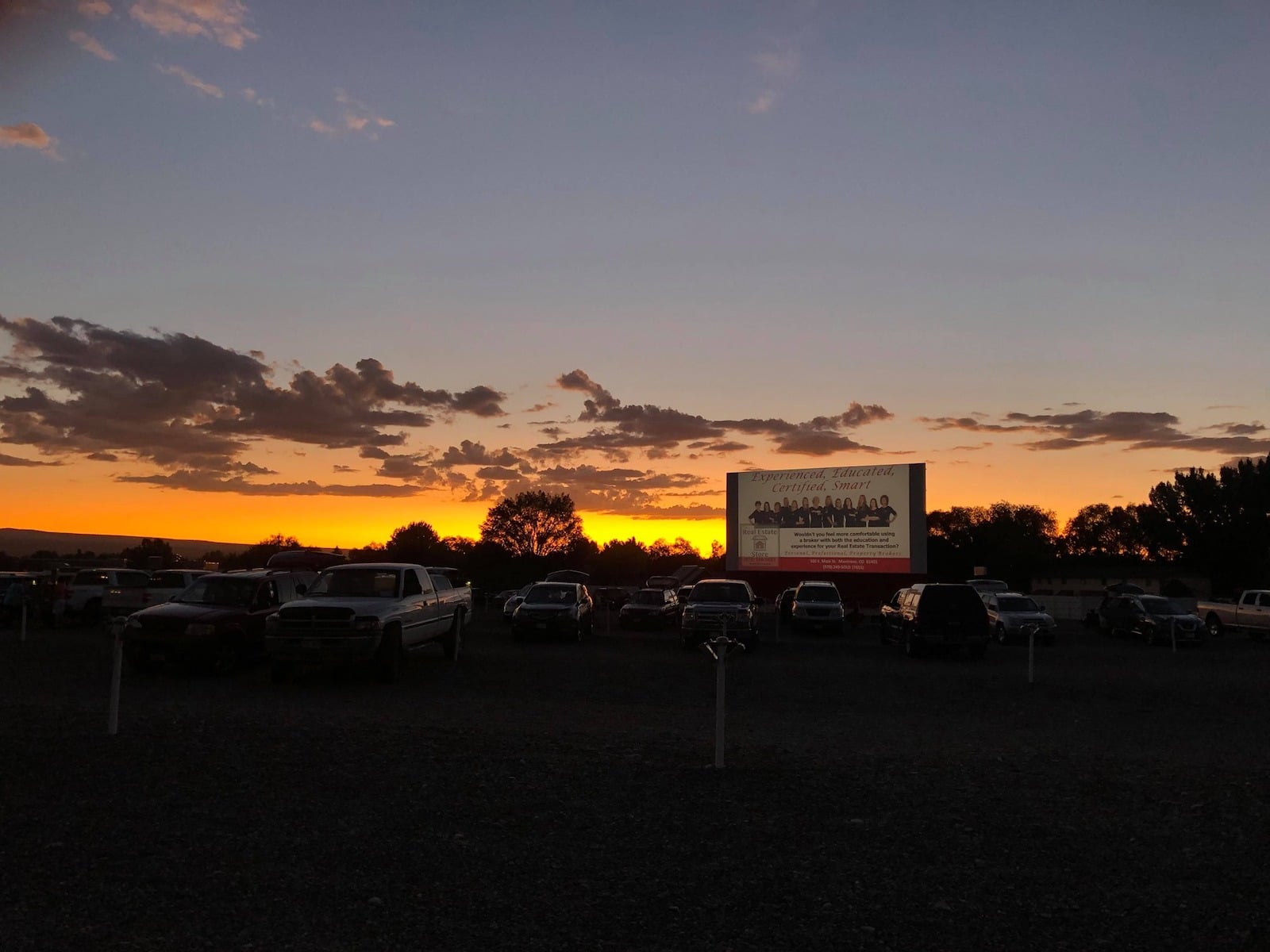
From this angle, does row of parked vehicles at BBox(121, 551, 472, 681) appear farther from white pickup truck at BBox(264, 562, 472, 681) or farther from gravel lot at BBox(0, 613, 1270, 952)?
gravel lot at BBox(0, 613, 1270, 952)

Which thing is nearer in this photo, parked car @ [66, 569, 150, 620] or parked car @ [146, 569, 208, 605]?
parked car @ [146, 569, 208, 605]

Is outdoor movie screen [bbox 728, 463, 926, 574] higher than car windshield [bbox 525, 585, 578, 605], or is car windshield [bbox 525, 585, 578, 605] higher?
outdoor movie screen [bbox 728, 463, 926, 574]

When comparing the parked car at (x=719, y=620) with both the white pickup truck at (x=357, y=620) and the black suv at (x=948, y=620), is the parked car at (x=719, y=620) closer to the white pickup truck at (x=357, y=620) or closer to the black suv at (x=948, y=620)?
the black suv at (x=948, y=620)

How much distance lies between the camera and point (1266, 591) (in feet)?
109

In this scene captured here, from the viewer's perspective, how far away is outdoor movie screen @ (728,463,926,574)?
1661 inches

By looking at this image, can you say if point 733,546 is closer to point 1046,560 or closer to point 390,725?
point 390,725

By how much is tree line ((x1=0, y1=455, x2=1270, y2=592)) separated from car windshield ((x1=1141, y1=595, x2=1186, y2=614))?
111ft

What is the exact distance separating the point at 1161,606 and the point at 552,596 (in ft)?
66.9

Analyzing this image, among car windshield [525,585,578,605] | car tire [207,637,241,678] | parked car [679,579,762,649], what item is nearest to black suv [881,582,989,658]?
parked car [679,579,762,649]

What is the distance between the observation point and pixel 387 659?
54.3 ft

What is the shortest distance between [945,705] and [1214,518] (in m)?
62.9

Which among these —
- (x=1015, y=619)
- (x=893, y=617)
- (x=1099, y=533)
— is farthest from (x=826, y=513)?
(x=1099, y=533)

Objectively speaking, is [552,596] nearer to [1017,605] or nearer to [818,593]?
[818,593]

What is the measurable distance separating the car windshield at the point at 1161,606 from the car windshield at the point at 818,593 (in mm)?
10305
